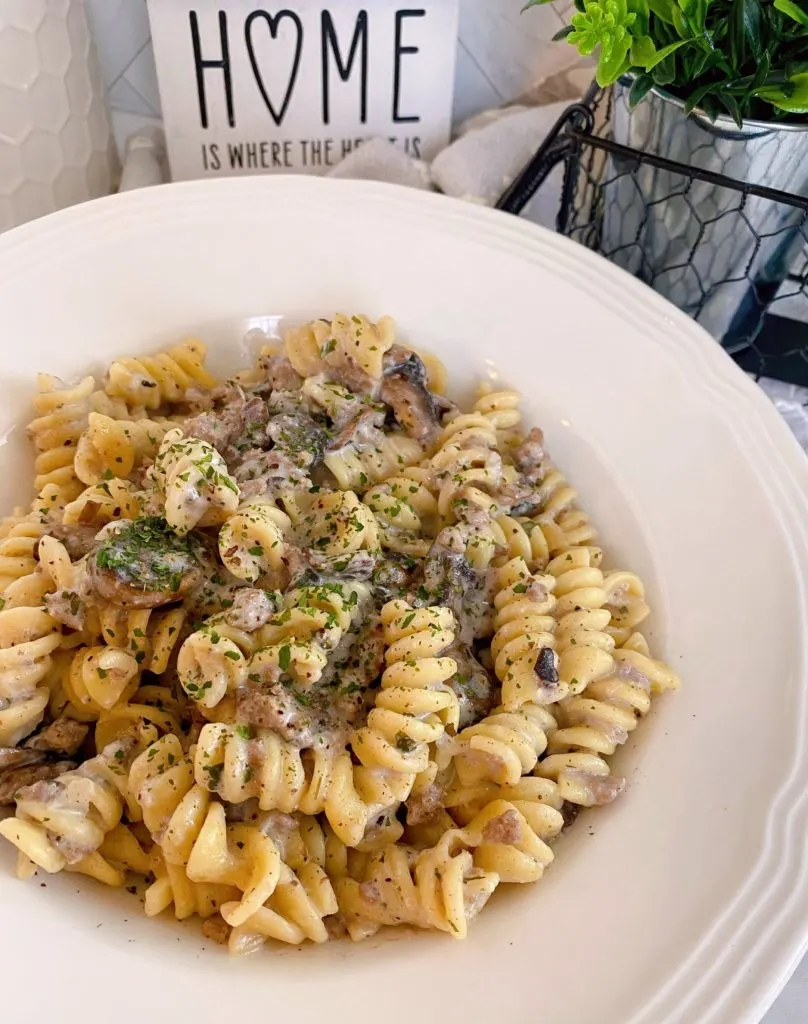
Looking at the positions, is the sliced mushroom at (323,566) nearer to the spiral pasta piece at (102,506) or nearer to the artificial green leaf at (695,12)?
the spiral pasta piece at (102,506)

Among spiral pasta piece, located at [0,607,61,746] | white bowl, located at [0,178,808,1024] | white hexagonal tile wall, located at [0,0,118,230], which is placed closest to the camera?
white bowl, located at [0,178,808,1024]

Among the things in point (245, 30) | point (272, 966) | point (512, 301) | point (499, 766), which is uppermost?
point (245, 30)

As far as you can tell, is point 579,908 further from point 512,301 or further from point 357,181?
point 357,181

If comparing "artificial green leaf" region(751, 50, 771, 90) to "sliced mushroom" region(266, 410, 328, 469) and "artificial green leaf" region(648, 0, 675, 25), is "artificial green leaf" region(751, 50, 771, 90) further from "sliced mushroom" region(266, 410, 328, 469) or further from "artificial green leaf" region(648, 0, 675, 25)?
"sliced mushroom" region(266, 410, 328, 469)

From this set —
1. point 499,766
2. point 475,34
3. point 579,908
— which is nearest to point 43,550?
point 499,766

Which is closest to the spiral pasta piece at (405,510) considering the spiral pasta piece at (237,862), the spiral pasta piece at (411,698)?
the spiral pasta piece at (411,698)

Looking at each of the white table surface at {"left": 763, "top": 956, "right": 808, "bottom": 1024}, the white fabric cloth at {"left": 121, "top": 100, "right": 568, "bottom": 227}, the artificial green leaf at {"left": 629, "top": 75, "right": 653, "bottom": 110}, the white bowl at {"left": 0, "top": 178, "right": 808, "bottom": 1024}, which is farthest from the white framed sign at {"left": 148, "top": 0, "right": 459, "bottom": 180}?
the white table surface at {"left": 763, "top": 956, "right": 808, "bottom": 1024}
